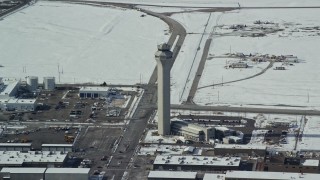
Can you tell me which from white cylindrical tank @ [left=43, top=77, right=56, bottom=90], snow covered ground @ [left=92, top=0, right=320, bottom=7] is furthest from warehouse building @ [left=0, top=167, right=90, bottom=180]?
snow covered ground @ [left=92, top=0, right=320, bottom=7]

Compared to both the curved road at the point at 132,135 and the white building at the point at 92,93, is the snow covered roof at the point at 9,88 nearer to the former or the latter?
the white building at the point at 92,93

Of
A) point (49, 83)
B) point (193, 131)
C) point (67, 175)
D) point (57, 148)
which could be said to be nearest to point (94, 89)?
point (49, 83)

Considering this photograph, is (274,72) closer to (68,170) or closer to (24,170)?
(68,170)

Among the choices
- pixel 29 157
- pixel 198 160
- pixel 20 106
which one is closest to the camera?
pixel 198 160

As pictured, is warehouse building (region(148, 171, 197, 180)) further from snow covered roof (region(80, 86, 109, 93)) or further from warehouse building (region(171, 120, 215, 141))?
snow covered roof (region(80, 86, 109, 93))

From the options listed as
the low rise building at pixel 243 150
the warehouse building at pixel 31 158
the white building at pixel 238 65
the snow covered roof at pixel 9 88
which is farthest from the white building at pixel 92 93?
the low rise building at pixel 243 150
